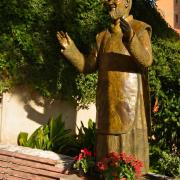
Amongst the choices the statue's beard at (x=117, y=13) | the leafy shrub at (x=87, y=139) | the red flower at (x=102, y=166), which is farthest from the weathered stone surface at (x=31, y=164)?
the statue's beard at (x=117, y=13)

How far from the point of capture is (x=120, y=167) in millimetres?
4738

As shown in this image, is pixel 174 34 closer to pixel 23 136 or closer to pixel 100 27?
pixel 100 27

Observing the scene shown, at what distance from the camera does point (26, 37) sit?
8117 millimetres

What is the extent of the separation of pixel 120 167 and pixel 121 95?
2.52 feet

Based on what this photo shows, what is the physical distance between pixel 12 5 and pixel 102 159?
4.09 meters

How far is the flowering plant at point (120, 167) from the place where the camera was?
4.72m

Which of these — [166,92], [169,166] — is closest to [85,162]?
[169,166]

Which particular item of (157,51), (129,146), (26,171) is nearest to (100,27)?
(157,51)

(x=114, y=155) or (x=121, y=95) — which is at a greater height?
(x=121, y=95)

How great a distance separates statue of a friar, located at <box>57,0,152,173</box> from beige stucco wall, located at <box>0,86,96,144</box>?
345 cm

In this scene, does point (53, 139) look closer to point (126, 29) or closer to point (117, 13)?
point (117, 13)

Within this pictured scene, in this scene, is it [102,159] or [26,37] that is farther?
[26,37]

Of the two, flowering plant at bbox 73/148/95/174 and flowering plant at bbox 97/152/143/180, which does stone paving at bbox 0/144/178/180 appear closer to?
flowering plant at bbox 73/148/95/174

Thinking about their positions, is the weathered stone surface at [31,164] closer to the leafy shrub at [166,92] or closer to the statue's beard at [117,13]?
the leafy shrub at [166,92]
